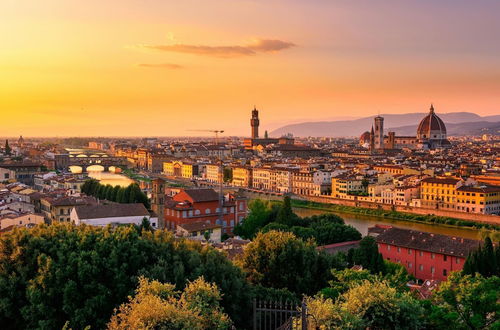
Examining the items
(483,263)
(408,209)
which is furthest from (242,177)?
(483,263)

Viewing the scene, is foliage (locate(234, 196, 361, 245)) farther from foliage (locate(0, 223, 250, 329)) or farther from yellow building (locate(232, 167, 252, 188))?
yellow building (locate(232, 167, 252, 188))

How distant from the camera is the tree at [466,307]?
4973mm

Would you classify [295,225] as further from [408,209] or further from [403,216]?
[408,209]

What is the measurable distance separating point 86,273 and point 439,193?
21.4 m

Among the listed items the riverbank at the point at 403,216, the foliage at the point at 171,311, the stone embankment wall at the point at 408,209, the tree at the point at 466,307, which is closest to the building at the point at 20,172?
the stone embankment wall at the point at 408,209

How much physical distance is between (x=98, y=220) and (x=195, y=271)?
8.32 meters

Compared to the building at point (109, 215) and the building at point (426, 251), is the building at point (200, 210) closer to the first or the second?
the building at point (109, 215)

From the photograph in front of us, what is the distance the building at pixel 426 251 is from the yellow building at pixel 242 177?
24.9m

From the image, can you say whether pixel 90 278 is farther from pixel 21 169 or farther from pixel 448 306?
pixel 21 169

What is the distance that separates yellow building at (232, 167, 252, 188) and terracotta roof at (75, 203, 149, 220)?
23624mm

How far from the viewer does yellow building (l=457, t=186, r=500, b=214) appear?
74.8 feet

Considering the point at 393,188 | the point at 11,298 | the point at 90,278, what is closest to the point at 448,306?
the point at 90,278

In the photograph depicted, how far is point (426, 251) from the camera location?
41.4 feet

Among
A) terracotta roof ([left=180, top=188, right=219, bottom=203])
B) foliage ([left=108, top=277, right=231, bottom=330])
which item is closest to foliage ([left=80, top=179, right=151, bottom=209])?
terracotta roof ([left=180, top=188, right=219, bottom=203])
